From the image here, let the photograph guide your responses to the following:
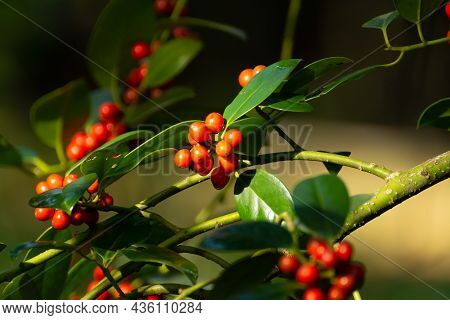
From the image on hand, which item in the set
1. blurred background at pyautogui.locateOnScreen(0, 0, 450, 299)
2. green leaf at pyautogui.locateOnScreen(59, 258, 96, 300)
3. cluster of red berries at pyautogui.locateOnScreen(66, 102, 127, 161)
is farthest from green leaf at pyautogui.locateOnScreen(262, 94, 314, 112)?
blurred background at pyautogui.locateOnScreen(0, 0, 450, 299)

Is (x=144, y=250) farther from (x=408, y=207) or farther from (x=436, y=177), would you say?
(x=408, y=207)

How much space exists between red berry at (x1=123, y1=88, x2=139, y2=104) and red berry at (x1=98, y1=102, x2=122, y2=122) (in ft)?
0.09

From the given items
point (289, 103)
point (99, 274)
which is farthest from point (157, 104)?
point (289, 103)

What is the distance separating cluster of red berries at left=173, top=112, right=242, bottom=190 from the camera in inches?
24.3

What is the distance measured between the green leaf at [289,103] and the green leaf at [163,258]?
169 millimetres

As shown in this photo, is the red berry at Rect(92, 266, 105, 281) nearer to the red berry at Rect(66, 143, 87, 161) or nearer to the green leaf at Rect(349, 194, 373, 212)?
the red berry at Rect(66, 143, 87, 161)

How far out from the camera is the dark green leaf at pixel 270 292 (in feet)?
1.48

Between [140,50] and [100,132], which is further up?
[140,50]

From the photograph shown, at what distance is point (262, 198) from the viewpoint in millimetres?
611

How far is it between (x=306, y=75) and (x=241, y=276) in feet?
0.80

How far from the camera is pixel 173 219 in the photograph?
249cm

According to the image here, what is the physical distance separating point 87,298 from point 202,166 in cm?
17

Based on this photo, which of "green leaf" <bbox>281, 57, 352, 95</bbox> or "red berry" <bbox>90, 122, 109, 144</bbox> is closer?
"green leaf" <bbox>281, 57, 352, 95</bbox>

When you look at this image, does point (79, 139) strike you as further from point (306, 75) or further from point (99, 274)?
point (306, 75)
